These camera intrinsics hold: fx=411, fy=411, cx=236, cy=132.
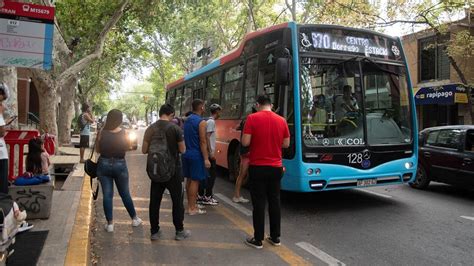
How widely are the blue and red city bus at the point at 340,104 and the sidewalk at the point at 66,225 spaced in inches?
126

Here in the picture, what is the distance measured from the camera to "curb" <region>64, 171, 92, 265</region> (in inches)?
159

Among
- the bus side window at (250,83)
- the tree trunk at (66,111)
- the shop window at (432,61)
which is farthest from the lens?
the shop window at (432,61)

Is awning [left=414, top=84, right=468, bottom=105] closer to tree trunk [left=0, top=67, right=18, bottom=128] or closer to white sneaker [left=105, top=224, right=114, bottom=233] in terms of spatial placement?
white sneaker [left=105, top=224, right=114, bottom=233]

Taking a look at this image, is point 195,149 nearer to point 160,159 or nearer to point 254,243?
point 160,159

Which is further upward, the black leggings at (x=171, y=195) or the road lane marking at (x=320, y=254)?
the black leggings at (x=171, y=195)

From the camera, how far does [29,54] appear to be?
18.4 ft

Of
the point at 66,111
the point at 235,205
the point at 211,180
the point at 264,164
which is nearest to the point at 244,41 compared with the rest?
the point at 211,180

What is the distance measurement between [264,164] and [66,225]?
8.54 feet

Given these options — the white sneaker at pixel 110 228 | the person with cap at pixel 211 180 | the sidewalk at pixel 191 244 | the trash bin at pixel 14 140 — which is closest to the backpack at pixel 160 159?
the sidewalk at pixel 191 244

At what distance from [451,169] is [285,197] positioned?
3.46 metres

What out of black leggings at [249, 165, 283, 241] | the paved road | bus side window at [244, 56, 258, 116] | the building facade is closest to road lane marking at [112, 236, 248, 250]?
the paved road

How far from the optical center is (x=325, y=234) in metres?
5.53

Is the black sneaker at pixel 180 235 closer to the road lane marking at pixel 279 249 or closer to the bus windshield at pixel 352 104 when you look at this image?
the road lane marking at pixel 279 249

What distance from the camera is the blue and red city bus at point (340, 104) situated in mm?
6398
